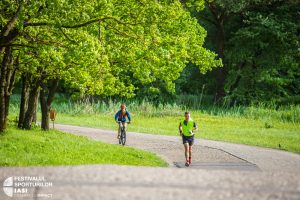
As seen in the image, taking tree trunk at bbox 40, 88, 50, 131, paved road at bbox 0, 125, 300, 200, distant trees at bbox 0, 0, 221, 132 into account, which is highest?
distant trees at bbox 0, 0, 221, 132

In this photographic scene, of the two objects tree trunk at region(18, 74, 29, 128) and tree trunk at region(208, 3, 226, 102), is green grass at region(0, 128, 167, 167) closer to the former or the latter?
tree trunk at region(18, 74, 29, 128)

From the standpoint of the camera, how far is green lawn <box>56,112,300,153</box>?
80.1 ft

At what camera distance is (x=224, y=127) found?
31.1 m

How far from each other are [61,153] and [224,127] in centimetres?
1643

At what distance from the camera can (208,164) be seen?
52.5ft

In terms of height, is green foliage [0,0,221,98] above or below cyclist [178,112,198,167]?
above

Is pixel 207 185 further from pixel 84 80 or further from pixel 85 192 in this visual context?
pixel 84 80

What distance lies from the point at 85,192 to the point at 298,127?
23.7 meters

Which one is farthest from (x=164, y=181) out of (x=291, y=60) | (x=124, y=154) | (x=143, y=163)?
(x=291, y=60)

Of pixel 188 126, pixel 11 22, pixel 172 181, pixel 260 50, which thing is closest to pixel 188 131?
pixel 188 126

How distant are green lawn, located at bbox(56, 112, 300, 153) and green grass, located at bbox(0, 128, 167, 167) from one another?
7248 millimetres

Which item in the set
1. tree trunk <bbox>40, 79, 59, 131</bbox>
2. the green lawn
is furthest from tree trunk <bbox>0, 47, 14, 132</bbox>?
the green lawn

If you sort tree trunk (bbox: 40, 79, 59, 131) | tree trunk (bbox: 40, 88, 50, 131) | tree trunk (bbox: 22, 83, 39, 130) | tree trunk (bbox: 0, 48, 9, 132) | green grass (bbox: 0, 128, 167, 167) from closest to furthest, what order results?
green grass (bbox: 0, 128, 167, 167) → tree trunk (bbox: 0, 48, 9, 132) → tree trunk (bbox: 22, 83, 39, 130) → tree trunk (bbox: 40, 79, 59, 131) → tree trunk (bbox: 40, 88, 50, 131)

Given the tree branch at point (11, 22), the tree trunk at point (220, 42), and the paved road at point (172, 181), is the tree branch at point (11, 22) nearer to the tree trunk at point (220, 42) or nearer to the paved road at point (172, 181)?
the paved road at point (172, 181)
